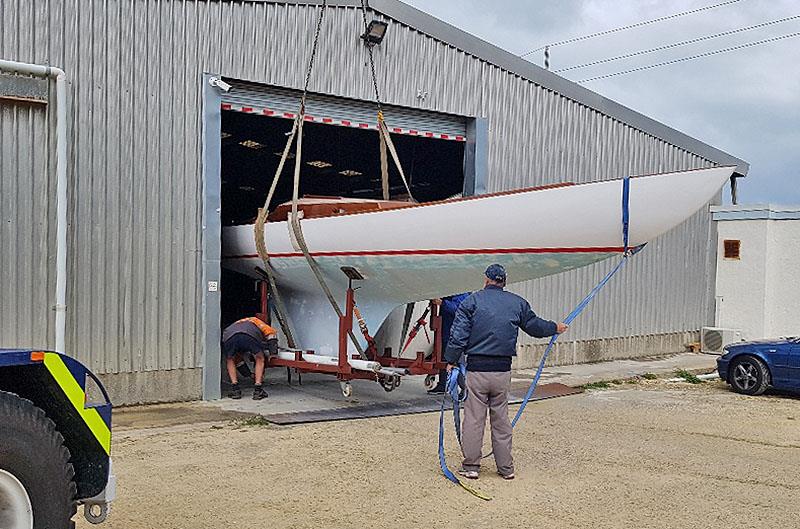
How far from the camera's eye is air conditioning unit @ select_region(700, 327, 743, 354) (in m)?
15.3

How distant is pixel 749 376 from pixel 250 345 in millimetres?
6650

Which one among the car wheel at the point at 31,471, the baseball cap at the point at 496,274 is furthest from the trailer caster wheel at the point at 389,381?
the car wheel at the point at 31,471

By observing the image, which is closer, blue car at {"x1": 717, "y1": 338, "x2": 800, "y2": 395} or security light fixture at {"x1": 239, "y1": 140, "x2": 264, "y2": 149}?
blue car at {"x1": 717, "y1": 338, "x2": 800, "y2": 395}

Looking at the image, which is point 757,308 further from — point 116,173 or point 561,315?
point 116,173

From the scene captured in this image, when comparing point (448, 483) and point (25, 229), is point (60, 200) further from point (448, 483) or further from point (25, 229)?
point (448, 483)

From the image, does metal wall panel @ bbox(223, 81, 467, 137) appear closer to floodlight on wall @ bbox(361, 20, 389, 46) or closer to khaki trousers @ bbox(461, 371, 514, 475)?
floodlight on wall @ bbox(361, 20, 389, 46)

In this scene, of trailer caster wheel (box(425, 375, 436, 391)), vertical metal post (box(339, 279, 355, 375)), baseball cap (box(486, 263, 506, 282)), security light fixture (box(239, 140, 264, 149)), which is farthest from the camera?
security light fixture (box(239, 140, 264, 149))

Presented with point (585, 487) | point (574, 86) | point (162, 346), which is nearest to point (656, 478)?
point (585, 487)

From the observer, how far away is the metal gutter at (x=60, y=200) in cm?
733

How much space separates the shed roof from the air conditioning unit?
3502 millimetres

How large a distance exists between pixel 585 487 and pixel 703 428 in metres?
2.99

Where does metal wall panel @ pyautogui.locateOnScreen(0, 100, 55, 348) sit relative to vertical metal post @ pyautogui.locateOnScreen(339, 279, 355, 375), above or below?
above

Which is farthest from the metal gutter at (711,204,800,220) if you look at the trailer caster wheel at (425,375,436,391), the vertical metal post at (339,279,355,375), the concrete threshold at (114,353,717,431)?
the vertical metal post at (339,279,355,375)

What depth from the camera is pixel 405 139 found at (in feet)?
41.0
